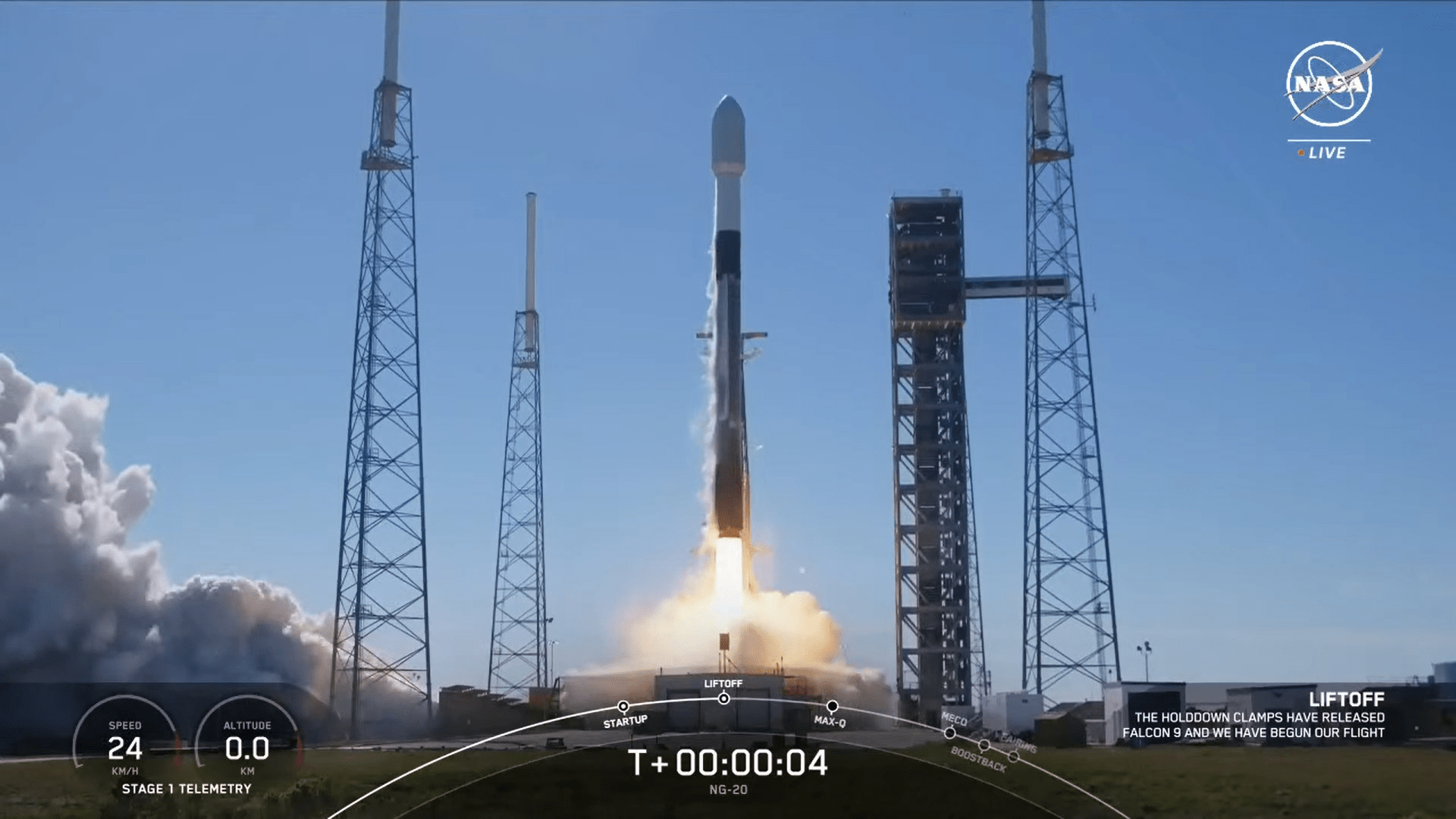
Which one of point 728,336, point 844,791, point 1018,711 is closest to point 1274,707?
point 1018,711

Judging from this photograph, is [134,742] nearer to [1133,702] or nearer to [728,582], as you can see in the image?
[1133,702]

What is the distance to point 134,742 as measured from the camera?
32969mm

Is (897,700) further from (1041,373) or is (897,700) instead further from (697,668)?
(1041,373)

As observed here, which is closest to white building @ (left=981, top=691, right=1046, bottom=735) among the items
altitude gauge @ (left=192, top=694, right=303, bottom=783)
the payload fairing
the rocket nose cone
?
the payload fairing

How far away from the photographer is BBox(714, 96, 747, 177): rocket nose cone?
93375mm

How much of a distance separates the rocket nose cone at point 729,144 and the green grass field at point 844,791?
49.4 metres

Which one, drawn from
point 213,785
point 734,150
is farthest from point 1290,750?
point 734,150

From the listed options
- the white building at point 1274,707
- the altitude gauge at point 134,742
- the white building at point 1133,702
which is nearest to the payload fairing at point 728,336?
the white building at point 1133,702

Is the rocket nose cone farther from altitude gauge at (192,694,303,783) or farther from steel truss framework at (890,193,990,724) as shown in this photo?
altitude gauge at (192,694,303,783)

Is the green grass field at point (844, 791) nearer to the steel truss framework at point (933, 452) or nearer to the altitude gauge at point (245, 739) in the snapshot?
the altitude gauge at point (245, 739)

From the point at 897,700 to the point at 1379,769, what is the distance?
53.3 meters

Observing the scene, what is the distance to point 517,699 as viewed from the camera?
10550cm

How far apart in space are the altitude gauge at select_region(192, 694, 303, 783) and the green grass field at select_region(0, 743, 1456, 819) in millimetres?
956

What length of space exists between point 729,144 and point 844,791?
56556 millimetres
